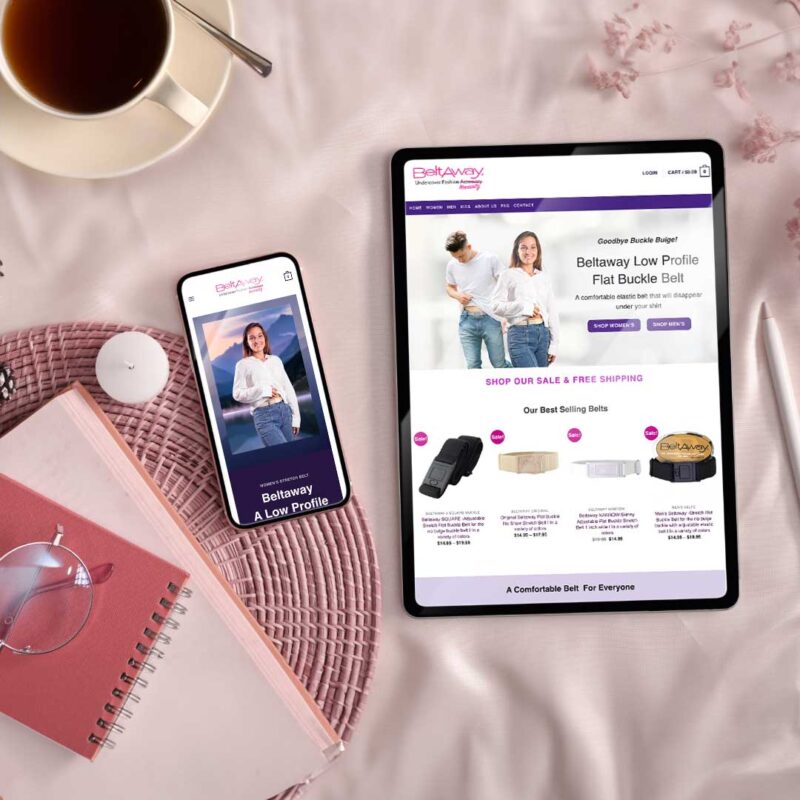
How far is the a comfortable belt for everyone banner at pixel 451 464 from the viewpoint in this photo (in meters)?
0.65

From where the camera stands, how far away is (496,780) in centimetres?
65

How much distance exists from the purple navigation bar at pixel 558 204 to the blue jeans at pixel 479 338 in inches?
3.5

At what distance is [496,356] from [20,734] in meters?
0.48

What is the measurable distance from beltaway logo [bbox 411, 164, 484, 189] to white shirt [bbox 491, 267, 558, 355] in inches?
3.1

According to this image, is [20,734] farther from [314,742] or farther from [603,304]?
[603,304]

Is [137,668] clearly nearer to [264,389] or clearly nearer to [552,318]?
[264,389]

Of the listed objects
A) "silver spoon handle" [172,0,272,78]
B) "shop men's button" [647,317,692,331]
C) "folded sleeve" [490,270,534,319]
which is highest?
"silver spoon handle" [172,0,272,78]

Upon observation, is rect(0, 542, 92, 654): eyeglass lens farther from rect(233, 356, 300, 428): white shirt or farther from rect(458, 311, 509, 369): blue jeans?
rect(458, 311, 509, 369): blue jeans

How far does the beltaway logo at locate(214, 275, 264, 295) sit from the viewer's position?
648 millimetres

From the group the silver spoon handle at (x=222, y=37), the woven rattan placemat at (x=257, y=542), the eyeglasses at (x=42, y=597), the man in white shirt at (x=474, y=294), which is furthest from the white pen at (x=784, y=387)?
the eyeglasses at (x=42, y=597)

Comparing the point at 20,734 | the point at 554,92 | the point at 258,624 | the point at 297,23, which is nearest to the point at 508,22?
the point at 554,92

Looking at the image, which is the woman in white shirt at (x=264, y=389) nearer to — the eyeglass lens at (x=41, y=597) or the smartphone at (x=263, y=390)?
the smartphone at (x=263, y=390)

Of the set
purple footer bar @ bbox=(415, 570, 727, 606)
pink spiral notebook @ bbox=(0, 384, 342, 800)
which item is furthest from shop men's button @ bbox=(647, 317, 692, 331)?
pink spiral notebook @ bbox=(0, 384, 342, 800)

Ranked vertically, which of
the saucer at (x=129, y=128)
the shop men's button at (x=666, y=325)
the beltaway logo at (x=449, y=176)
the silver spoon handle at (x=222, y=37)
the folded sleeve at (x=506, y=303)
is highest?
the silver spoon handle at (x=222, y=37)
